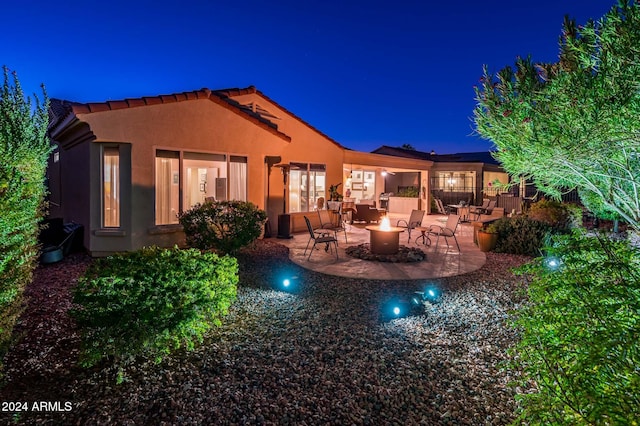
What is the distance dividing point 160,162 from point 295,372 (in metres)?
7.13

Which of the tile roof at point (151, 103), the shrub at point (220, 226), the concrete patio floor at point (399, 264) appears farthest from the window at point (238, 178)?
the shrub at point (220, 226)

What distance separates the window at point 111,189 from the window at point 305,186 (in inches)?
224

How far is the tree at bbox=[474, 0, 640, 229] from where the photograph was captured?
3.15m

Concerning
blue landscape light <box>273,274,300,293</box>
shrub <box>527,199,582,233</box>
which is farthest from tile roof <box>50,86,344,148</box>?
shrub <box>527,199,582,233</box>

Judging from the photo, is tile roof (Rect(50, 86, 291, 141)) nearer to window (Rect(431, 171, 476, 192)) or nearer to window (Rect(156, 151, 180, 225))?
window (Rect(156, 151, 180, 225))

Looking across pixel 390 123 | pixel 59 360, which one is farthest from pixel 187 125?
pixel 390 123

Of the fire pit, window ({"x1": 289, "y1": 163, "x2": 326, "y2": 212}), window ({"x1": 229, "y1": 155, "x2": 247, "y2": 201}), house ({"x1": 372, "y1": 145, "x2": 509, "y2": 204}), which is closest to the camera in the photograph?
the fire pit

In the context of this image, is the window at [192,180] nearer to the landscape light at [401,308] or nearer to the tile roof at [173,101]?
the tile roof at [173,101]

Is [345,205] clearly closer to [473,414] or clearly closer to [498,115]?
[498,115]

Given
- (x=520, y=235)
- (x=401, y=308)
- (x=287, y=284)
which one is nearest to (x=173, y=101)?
(x=287, y=284)

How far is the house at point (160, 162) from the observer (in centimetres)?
816

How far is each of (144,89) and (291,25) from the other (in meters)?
27.4

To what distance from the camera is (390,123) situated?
5828 cm

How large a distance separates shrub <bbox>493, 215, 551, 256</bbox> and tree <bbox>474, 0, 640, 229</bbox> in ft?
16.1
